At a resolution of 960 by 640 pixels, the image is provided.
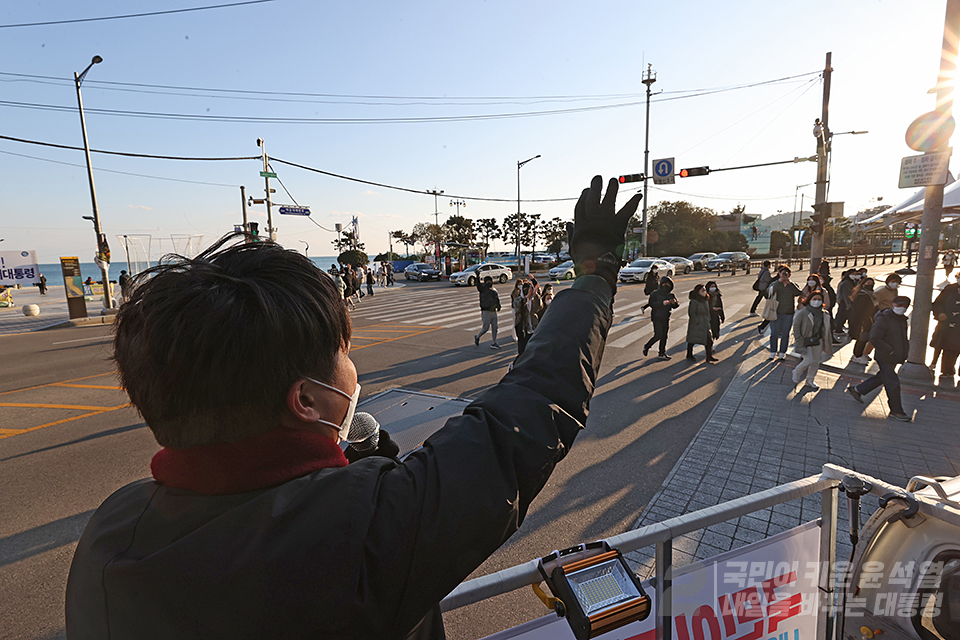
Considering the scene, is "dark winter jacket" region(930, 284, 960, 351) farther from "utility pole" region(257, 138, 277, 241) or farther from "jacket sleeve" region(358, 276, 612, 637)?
"utility pole" region(257, 138, 277, 241)

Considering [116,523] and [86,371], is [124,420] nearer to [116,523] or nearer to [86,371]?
[86,371]

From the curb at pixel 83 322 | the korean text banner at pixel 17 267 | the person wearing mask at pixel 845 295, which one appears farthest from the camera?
the korean text banner at pixel 17 267

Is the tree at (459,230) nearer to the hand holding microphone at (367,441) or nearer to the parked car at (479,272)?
the parked car at (479,272)

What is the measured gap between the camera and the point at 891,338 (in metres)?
6.49

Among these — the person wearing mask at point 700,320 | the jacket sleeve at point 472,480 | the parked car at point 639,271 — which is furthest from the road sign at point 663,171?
the jacket sleeve at point 472,480

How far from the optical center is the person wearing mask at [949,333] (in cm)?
784

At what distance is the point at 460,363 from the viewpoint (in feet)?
33.2

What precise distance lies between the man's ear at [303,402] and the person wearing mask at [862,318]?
37.5ft

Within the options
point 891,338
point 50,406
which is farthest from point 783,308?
point 50,406

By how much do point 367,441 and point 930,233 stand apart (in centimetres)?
1066

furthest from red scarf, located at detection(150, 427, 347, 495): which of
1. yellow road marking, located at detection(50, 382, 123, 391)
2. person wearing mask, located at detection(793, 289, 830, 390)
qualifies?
yellow road marking, located at detection(50, 382, 123, 391)

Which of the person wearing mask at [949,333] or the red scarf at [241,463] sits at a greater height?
the red scarf at [241,463]

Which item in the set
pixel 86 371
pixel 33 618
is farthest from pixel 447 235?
pixel 33 618

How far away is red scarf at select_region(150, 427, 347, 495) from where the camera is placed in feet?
2.75
